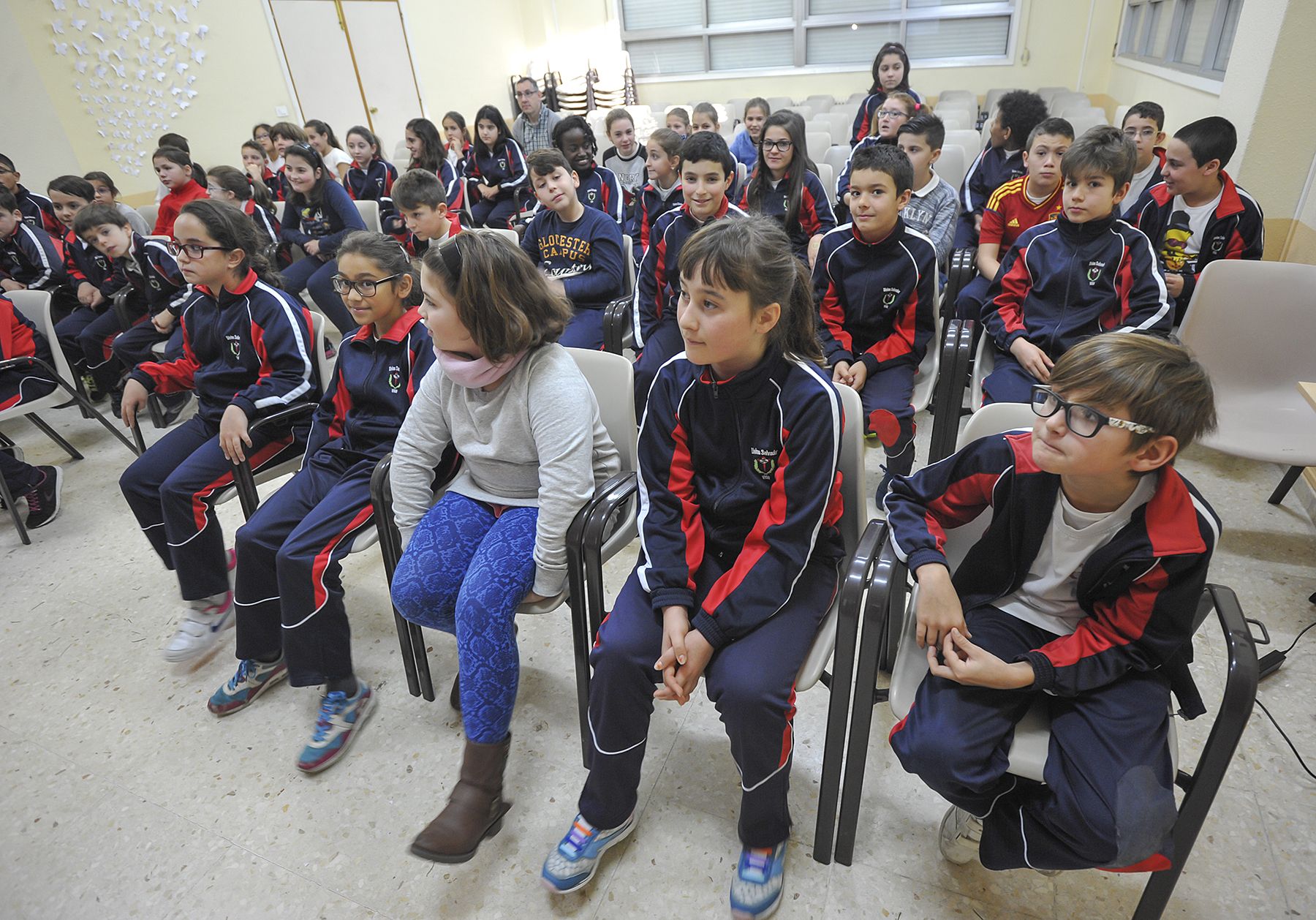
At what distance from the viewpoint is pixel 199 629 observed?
206 centimetres

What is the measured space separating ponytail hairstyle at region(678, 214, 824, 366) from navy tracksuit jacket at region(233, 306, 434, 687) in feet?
2.87

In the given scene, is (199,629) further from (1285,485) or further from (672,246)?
(1285,485)

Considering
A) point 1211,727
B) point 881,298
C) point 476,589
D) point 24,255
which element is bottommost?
point 1211,727

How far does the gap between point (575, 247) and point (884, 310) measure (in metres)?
1.29

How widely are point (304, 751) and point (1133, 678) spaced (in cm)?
173

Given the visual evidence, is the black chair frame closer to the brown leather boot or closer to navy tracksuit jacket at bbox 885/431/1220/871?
navy tracksuit jacket at bbox 885/431/1220/871

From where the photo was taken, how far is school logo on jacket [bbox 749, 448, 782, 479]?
1342mm

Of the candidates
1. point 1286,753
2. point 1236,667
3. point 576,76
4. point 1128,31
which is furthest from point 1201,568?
point 576,76

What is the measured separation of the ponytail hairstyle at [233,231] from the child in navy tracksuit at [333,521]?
482 millimetres

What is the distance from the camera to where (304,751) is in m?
1.67

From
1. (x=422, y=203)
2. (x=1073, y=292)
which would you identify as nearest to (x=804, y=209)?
(x=1073, y=292)

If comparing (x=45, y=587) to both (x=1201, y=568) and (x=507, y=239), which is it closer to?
(x=507, y=239)

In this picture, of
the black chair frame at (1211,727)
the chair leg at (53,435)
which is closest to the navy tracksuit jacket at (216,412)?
the chair leg at (53,435)

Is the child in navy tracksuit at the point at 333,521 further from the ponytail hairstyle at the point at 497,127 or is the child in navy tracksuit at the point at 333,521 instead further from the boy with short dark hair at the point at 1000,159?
the ponytail hairstyle at the point at 497,127
